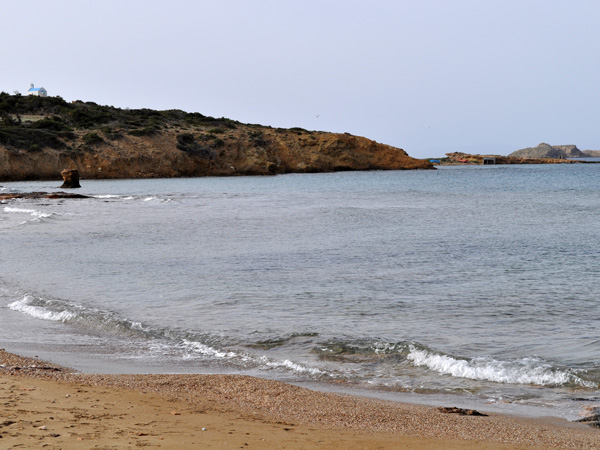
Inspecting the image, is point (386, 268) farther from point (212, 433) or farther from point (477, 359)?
point (212, 433)

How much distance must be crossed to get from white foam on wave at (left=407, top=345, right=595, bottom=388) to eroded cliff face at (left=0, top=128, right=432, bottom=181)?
219 feet

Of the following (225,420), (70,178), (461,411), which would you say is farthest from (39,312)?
(70,178)

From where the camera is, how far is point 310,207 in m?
38.6

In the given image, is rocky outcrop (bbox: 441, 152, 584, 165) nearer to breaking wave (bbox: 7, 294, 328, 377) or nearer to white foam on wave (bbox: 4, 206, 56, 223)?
white foam on wave (bbox: 4, 206, 56, 223)

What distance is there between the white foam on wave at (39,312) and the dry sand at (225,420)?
4036 mm

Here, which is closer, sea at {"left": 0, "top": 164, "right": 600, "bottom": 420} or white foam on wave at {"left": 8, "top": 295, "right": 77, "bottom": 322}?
sea at {"left": 0, "top": 164, "right": 600, "bottom": 420}

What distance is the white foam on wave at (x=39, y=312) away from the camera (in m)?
11.6

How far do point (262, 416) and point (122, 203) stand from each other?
121 feet

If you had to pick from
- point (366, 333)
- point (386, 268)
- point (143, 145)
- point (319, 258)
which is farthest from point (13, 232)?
point (143, 145)

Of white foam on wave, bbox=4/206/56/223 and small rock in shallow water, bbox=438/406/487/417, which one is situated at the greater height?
white foam on wave, bbox=4/206/56/223

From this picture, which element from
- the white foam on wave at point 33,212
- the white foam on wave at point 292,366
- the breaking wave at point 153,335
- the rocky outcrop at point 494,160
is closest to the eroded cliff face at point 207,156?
the white foam on wave at point 33,212

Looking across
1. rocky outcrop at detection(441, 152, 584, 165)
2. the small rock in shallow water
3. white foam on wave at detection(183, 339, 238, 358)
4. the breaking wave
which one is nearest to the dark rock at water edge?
the breaking wave

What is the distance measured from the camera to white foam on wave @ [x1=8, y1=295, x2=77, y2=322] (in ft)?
37.9

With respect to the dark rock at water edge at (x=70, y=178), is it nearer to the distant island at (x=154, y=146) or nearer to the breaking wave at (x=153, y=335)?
the distant island at (x=154, y=146)
